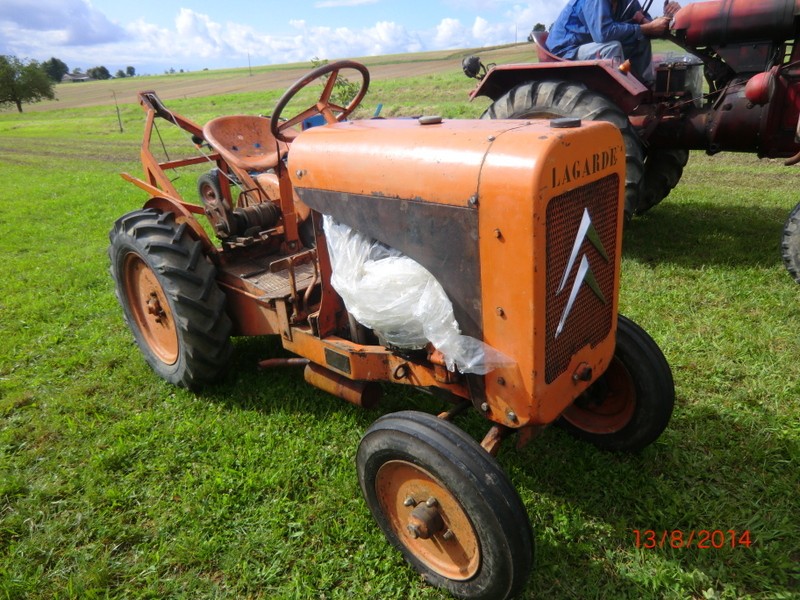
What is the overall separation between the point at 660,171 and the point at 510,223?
4.48 metres

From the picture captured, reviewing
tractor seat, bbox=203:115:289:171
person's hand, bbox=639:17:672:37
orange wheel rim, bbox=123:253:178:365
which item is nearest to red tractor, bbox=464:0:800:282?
person's hand, bbox=639:17:672:37

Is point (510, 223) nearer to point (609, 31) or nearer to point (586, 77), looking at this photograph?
point (586, 77)

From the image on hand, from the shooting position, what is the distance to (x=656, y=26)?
472 cm

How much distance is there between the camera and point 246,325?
3.19m

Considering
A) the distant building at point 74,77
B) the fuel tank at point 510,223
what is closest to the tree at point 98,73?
the distant building at point 74,77

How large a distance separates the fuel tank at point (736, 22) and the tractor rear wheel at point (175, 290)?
4420mm

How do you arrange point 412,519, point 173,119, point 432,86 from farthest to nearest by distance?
point 432,86 < point 173,119 < point 412,519

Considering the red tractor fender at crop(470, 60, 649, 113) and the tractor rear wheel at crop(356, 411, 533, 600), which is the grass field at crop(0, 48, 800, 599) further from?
the red tractor fender at crop(470, 60, 649, 113)

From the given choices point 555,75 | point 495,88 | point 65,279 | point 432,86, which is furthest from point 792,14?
point 432,86

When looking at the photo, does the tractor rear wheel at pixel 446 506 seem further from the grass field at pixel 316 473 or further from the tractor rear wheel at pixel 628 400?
the tractor rear wheel at pixel 628 400

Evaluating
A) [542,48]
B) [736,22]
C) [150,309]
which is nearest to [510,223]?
[150,309]

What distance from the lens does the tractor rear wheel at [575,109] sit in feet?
13.8

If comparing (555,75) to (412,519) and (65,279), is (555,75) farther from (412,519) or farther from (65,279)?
(65,279)

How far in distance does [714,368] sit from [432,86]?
20919 millimetres
